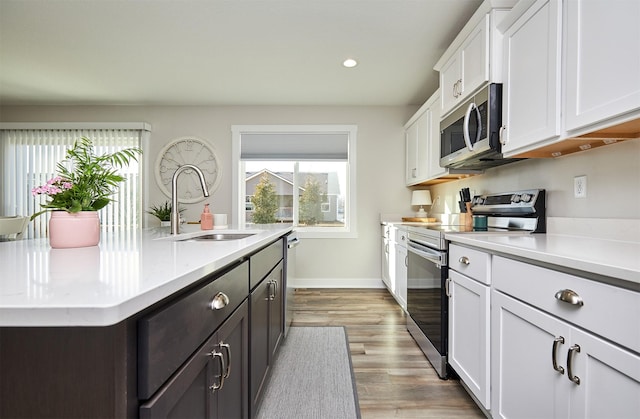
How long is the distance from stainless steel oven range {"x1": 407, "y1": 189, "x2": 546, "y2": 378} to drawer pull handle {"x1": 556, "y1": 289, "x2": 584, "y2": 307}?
0.88 metres

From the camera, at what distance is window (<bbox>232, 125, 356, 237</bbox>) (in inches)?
167

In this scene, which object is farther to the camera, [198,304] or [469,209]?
[469,209]

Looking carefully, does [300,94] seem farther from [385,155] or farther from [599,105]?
[599,105]

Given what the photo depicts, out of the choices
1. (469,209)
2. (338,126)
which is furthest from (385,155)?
(469,209)

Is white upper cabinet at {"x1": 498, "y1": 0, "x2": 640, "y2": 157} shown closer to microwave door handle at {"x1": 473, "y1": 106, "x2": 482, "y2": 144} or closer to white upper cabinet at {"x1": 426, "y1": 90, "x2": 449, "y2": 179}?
microwave door handle at {"x1": 473, "y1": 106, "x2": 482, "y2": 144}

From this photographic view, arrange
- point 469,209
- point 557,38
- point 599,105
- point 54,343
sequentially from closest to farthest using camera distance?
point 54,343
point 599,105
point 557,38
point 469,209

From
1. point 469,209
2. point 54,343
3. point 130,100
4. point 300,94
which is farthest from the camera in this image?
point 130,100

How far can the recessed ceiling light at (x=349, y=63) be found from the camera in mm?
2979

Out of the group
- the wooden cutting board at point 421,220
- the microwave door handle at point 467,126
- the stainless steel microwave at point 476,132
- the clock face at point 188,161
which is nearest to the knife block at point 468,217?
the stainless steel microwave at point 476,132

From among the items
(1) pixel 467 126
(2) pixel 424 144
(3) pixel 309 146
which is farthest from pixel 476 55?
(3) pixel 309 146

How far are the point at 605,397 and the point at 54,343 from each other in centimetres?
122

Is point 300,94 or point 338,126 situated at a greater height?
point 300,94

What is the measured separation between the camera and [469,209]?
2600mm

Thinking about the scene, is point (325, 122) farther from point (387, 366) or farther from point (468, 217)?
point (387, 366)
